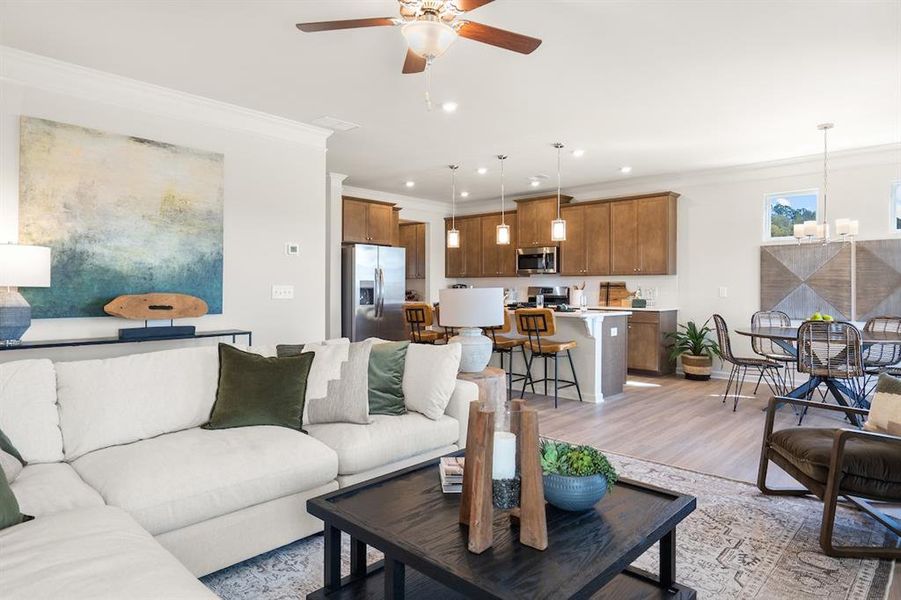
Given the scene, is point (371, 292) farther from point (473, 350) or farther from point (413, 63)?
point (413, 63)

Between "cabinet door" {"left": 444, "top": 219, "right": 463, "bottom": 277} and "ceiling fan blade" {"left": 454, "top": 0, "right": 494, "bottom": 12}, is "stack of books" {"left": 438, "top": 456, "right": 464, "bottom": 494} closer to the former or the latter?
"ceiling fan blade" {"left": 454, "top": 0, "right": 494, "bottom": 12}

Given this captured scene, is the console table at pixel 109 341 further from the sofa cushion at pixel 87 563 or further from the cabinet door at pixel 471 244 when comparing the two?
the cabinet door at pixel 471 244

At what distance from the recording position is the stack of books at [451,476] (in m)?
1.80

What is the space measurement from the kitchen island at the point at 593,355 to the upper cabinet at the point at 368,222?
2.69 metres

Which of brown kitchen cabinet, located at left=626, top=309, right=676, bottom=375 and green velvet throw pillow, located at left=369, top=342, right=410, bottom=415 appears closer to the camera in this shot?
green velvet throw pillow, located at left=369, top=342, right=410, bottom=415

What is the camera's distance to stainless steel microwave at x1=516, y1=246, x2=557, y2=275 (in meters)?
7.96

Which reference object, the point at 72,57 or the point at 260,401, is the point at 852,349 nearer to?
the point at 260,401

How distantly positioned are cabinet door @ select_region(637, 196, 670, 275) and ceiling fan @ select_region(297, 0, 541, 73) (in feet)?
16.2

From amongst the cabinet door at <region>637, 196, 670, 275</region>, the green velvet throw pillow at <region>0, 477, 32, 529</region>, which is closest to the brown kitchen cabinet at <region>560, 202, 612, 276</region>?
the cabinet door at <region>637, 196, 670, 275</region>

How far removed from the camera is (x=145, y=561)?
1.38 metres

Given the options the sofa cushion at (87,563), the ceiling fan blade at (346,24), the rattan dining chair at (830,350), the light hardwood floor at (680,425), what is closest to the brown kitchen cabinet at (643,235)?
the light hardwood floor at (680,425)

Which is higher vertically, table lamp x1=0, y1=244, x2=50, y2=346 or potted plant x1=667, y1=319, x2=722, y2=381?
table lamp x1=0, y1=244, x2=50, y2=346

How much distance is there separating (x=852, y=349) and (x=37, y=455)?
5.30 metres

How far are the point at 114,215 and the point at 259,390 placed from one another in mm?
2105
